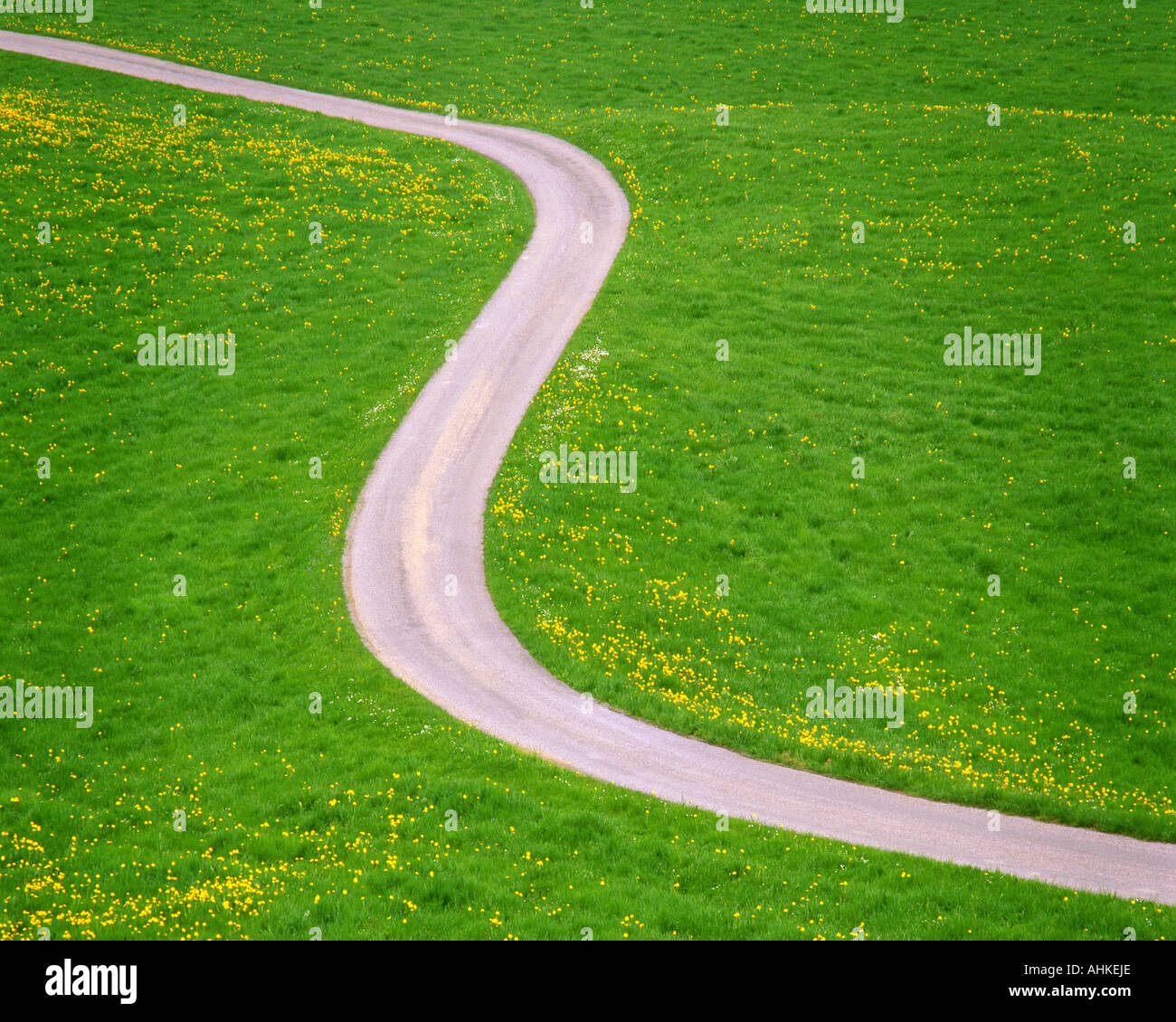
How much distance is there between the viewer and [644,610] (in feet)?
85.5

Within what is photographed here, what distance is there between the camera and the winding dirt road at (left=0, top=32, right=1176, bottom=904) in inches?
744

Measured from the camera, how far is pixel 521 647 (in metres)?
24.9

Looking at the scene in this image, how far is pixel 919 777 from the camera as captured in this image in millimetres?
20703

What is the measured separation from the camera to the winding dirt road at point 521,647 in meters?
18.9

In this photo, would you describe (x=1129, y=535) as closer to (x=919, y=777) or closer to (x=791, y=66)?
(x=919, y=777)

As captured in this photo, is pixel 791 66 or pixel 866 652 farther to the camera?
pixel 791 66
